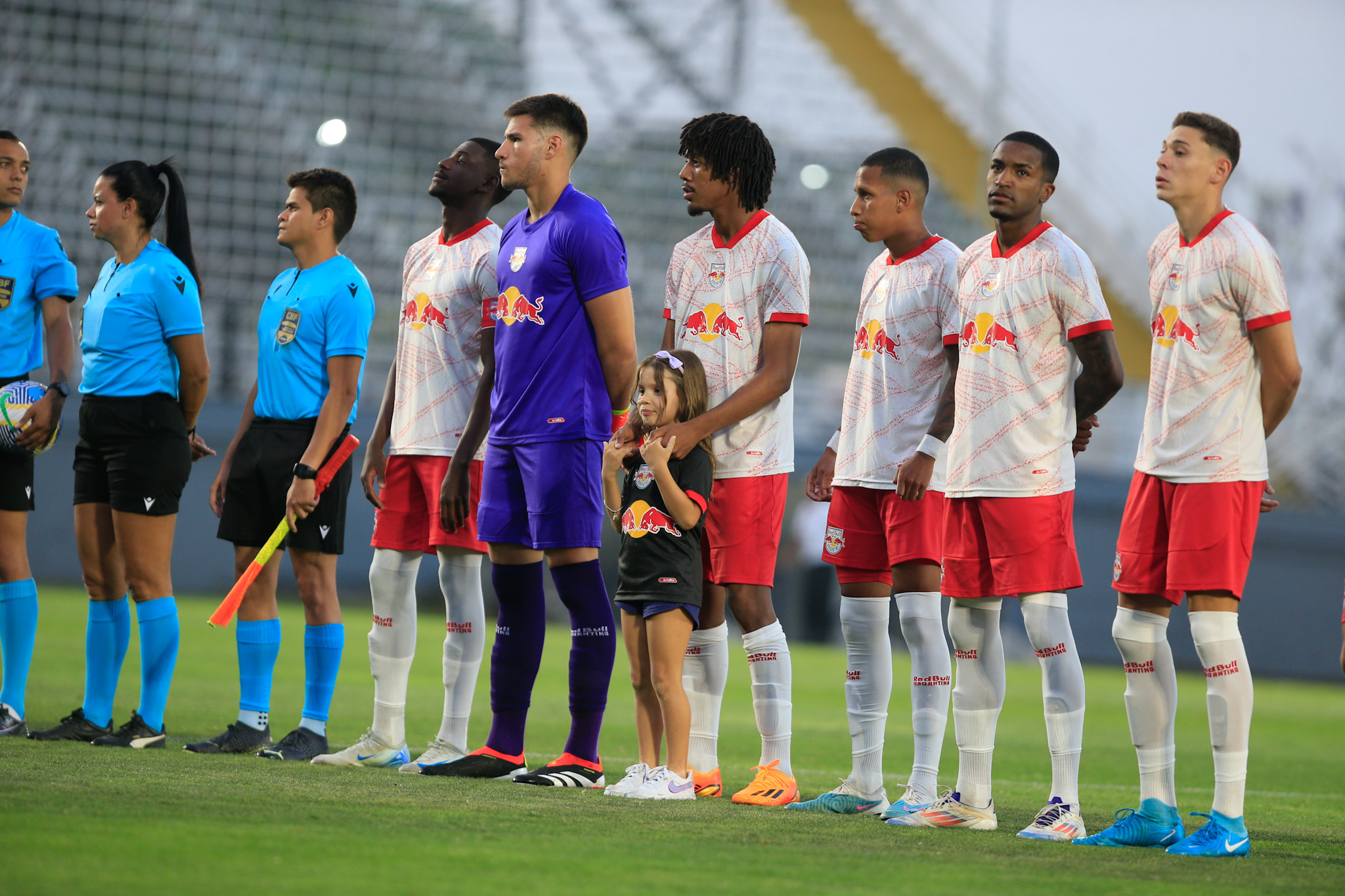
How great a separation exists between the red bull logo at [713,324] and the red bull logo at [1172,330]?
1.59 metres

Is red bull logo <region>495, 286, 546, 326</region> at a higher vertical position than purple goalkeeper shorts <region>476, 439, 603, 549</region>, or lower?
higher

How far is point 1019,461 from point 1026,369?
0.34m

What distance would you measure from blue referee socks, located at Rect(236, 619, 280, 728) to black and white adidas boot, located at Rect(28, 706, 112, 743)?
24.4 inches

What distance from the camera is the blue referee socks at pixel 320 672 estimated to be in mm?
6184

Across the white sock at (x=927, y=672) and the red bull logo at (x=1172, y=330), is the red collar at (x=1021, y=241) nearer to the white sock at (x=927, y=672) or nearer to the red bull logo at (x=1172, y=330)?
the red bull logo at (x=1172, y=330)

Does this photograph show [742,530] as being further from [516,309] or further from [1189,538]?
[1189,538]

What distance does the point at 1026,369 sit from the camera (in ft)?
16.8

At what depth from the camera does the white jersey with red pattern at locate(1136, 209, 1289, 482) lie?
4785mm

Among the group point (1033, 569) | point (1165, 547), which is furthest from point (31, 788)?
point (1165, 547)

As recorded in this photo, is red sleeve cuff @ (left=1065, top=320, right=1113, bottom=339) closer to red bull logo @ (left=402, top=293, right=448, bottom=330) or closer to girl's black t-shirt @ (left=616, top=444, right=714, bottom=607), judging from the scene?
girl's black t-shirt @ (left=616, top=444, right=714, bottom=607)

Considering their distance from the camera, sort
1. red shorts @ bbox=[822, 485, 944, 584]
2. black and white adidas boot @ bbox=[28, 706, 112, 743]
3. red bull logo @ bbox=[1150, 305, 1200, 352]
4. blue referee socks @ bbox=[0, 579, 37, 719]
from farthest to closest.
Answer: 1. blue referee socks @ bbox=[0, 579, 37, 719]
2. black and white adidas boot @ bbox=[28, 706, 112, 743]
3. red shorts @ bbox=[822, 485, 944, 584]
4. red bull logo @ bbox=[1150, 305, 1200, 352]

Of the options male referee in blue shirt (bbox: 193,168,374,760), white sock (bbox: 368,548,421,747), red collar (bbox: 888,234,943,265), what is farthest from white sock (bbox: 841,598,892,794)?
male referee in blue shirt (bbox: 193,168,374,760)

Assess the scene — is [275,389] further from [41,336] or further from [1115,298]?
[1115,298]

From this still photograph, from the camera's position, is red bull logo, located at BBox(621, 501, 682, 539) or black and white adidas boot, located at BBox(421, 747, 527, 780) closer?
red bull logo, located at BBox(621, 501, 682, 539)
